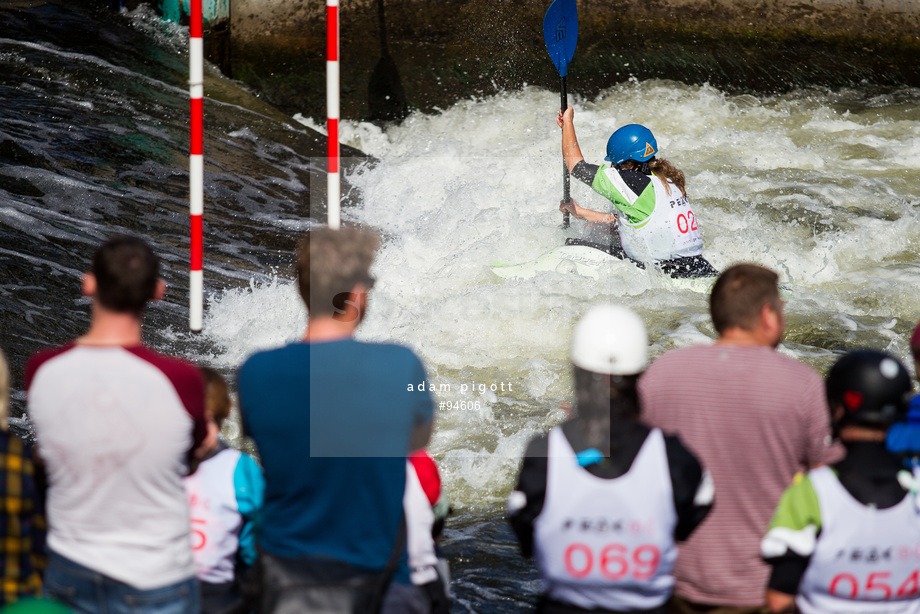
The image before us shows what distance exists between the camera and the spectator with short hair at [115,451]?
73.9 inches

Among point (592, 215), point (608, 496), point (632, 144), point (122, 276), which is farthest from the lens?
point (592, 215)

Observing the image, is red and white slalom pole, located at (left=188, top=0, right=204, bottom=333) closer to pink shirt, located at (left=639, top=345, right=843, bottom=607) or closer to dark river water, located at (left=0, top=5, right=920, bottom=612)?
dark river water, located at (left=0, top=5, right=920, bottom=612)

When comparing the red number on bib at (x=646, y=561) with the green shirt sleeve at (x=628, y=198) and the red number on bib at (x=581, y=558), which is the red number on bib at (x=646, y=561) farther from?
the green shirt sleeve at (x=628, y=198)

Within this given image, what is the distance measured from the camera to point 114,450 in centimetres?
188

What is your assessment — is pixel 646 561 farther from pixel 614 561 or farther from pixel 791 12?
pixel 791 12

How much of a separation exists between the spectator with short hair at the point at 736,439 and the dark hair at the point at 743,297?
7cm

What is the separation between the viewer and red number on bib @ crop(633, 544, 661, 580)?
1.85 meters

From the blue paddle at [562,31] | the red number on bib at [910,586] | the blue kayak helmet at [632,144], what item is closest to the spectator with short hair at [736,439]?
the red number on bib at [910,586]

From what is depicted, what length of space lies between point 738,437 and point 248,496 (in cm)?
117

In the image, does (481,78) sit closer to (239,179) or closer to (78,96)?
(239,179)

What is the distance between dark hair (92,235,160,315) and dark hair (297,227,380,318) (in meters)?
0.32

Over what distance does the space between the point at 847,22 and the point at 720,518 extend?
1010cm

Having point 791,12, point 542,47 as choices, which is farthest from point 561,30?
point 791,12

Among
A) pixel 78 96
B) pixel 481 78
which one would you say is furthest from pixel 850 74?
pixel 78 96
